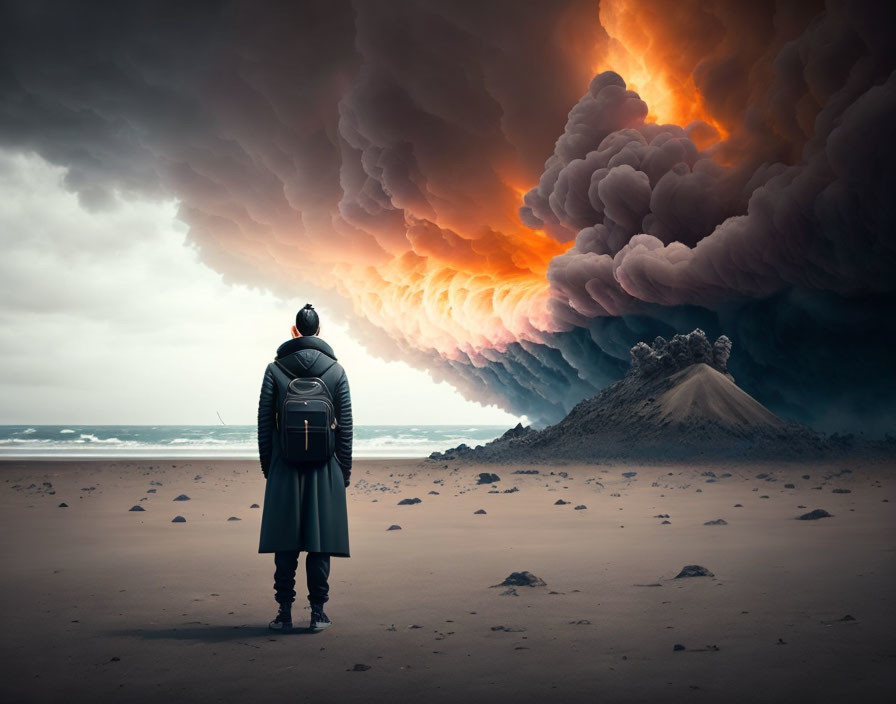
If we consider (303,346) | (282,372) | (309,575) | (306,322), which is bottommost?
(309,575)

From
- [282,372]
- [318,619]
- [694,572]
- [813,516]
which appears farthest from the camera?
[813,516]

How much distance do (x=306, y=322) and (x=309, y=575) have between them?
211 centimetres

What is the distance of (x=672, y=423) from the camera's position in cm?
3431

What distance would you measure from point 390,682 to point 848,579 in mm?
4751

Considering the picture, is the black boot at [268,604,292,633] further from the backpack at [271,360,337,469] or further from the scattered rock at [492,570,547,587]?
the scattered rock at [492,570,547,587]

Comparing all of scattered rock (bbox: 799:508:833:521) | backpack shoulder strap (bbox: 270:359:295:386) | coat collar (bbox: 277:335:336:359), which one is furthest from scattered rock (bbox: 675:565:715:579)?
scattered rock (bbox: 799:508:833:521)

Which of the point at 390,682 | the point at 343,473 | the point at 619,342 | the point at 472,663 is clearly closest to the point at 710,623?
the point at 472,663

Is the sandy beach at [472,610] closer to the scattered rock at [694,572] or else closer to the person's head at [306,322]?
the scattered rock at [694,572]

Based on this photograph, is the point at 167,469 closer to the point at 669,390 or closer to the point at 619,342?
the point at 669,390

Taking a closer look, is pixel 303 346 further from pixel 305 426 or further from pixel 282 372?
pixel 305 426

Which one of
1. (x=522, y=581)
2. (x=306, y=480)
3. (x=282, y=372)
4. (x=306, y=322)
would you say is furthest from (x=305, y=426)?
(x=522, y=581)

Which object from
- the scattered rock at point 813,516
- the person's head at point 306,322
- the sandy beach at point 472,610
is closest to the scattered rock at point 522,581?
the sandy beach at point 472,610

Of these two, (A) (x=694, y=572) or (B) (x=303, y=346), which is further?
(A) (x=694, y=572)

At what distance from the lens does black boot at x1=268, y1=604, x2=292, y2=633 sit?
19.2 ft
